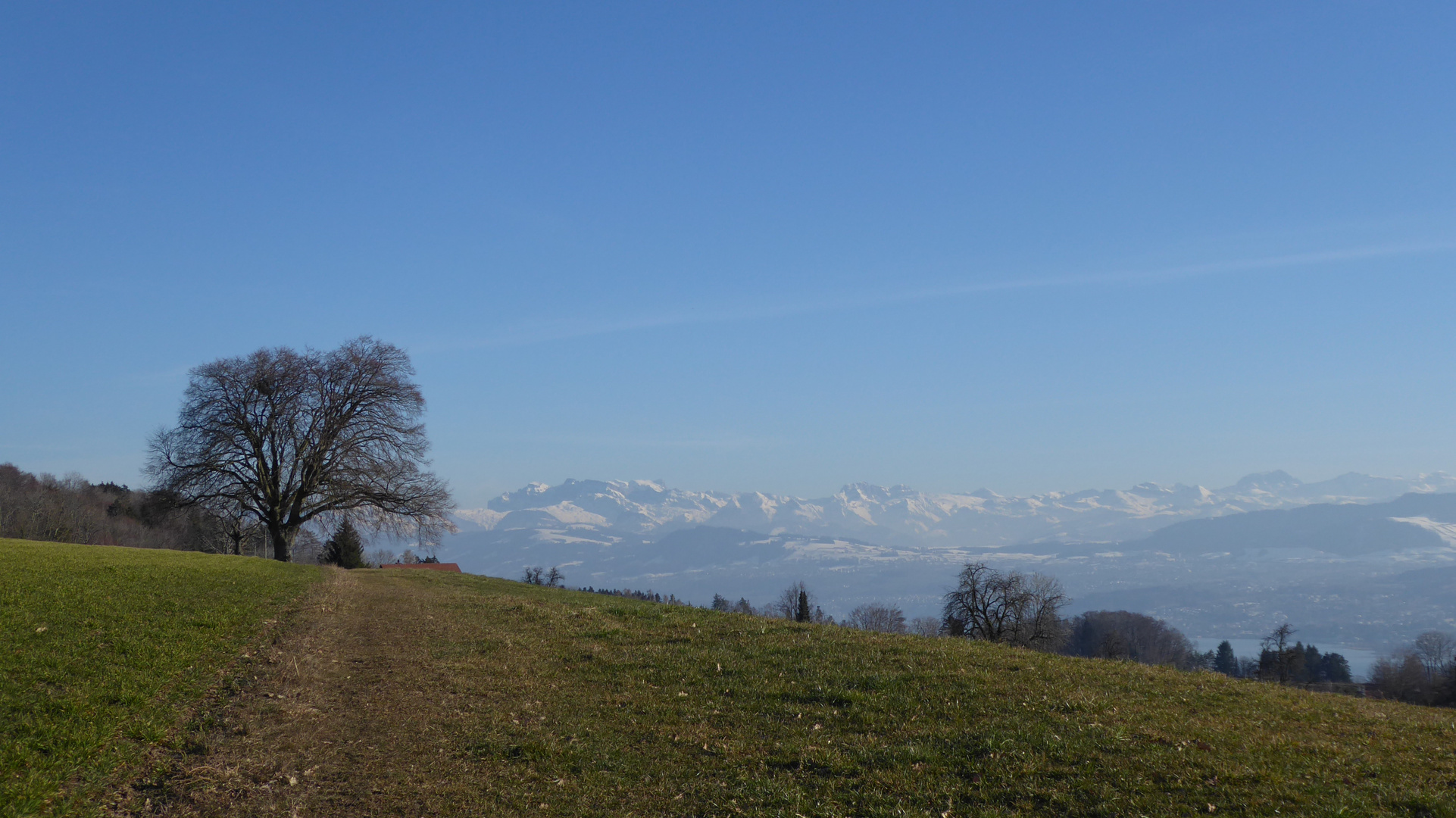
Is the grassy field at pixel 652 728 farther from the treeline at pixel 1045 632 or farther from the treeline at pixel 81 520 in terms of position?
the treeline at pixel 81 520

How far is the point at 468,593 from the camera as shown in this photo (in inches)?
1281

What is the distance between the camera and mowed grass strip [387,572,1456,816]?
9539 millimetres

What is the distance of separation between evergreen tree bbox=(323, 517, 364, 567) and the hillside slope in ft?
159

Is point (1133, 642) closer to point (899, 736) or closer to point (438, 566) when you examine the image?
point (438, 566)

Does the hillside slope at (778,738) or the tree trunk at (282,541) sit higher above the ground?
the tree trunk at (282,541)

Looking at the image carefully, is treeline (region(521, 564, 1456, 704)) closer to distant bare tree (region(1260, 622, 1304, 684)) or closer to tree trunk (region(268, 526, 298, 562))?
distant bare tree (region(1260, 622, 1304, 684))

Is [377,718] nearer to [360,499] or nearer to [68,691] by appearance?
[68,691]

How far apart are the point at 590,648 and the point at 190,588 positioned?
526 inches

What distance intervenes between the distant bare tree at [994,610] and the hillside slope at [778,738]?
5254 cm

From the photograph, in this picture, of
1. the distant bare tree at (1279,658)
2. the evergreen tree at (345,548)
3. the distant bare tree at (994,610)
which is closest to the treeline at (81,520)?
the evergreen tree at (345,548)

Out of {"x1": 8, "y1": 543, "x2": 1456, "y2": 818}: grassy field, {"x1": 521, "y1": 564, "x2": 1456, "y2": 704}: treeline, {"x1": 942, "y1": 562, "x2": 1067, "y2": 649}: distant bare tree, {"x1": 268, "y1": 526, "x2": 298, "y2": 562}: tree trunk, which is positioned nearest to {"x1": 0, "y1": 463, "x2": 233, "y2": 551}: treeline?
A: {"x1": 268, "y1": 526, "x2": 298, "y2": 562}: tree trunk

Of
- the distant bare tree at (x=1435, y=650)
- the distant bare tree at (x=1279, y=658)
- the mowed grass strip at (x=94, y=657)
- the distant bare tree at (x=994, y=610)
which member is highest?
the mowed grass strip at (x=94, y=657)

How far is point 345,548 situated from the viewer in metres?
65.2

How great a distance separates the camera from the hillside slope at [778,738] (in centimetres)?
958
